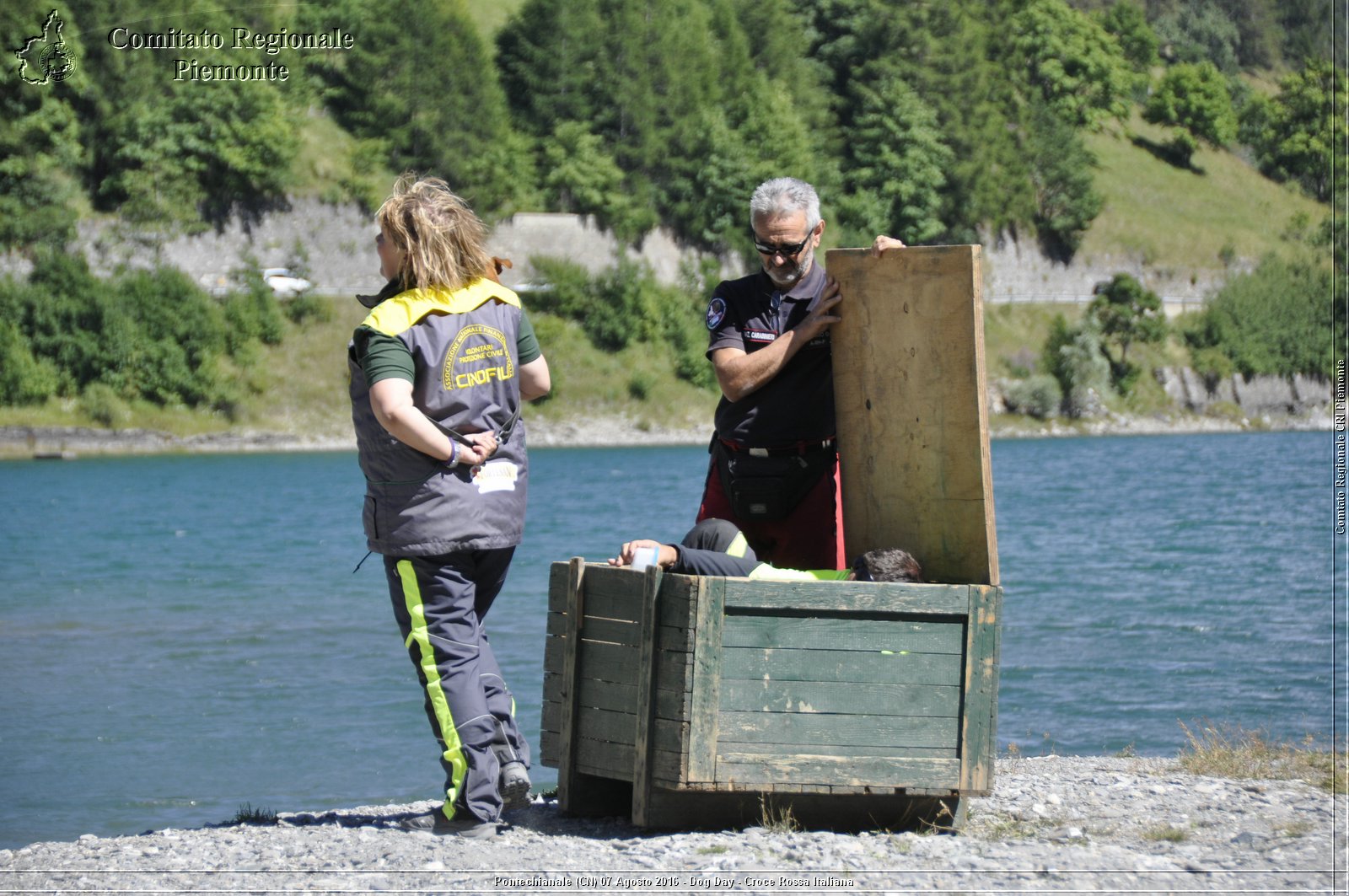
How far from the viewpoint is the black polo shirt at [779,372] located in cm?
651

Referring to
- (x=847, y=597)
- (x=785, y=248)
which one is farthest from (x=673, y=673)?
(x=785, y=248)

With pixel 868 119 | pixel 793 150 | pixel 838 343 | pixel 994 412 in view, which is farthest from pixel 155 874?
pixel 868 119

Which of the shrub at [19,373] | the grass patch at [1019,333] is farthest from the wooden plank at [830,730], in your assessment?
the grass patch at [1019,333]

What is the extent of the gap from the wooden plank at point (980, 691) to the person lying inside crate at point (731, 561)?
0.38 metres

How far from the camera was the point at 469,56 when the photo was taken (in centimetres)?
8519

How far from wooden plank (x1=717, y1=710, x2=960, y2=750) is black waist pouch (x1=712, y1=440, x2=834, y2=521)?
1239 millimetres

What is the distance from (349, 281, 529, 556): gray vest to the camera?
18.8 ft

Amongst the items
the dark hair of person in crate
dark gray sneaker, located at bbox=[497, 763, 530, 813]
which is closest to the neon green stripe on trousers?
dark gray sneaker, located at bbox=[497, 763, 530, 813]

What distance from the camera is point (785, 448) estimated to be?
261 inches

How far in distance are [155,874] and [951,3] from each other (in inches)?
4219

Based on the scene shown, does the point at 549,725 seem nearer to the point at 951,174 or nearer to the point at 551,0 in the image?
the point at 551,0

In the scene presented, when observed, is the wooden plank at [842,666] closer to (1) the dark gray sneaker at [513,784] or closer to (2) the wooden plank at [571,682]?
(2) the wooden plank at [571,682]

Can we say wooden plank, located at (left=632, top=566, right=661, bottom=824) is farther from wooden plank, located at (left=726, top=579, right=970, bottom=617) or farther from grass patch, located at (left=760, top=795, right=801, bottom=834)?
grass patch, located at (left=760, top=795, right=801, bottom=834)

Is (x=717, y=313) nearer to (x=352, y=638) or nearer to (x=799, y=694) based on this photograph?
(x=799, y=694)
